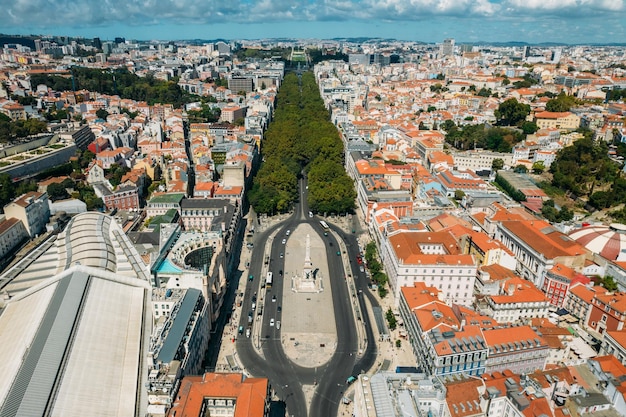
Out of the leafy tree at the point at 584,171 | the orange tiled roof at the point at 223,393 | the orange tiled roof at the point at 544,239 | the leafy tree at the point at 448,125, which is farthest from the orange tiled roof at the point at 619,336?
the leafy tree at the point at 448,125

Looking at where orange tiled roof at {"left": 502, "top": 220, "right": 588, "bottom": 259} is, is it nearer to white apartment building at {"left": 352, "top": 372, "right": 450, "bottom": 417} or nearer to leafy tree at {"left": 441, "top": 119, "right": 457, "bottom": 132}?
white apartment building at {"left": 352, "top": 372, "right": 450, "bottom": 417}

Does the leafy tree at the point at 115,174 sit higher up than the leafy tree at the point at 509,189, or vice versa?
the leafy tree at the point at 115,174

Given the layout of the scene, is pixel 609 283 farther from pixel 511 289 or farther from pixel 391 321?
pixel 391 321

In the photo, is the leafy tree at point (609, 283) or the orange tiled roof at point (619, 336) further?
the leafy tree at point (609, 283)

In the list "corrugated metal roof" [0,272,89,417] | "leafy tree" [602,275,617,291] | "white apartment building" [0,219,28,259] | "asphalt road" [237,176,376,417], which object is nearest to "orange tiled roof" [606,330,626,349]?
"leafy tree" [602,275,617,291]

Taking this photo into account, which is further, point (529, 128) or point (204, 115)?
point (204, 115)

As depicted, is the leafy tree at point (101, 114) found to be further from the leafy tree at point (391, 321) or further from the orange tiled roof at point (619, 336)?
the orange tiled roof at point (619, 336)

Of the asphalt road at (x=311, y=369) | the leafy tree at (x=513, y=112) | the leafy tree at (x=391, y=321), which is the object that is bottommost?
the asphalt road at (x=311, y=369)

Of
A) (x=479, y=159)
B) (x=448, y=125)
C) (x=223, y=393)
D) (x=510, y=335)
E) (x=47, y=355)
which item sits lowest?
(x=223, y=393)

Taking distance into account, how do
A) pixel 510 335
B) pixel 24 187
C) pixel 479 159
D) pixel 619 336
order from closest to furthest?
pixel 510 335
pixel 619 336
pixel 24 187
pixel 479 159

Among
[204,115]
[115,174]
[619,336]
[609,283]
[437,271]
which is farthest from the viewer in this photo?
[204,115]

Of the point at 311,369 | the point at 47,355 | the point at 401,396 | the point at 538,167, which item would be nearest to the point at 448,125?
the point at 538,167
